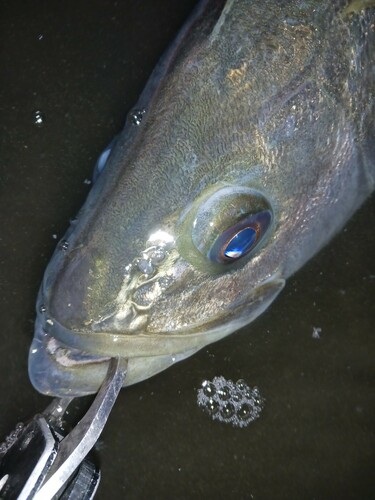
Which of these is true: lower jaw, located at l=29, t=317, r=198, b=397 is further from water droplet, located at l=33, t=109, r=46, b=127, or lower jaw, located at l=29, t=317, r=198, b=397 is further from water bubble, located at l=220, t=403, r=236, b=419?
water droplet, located at l=33, t=109, r=46, b=127

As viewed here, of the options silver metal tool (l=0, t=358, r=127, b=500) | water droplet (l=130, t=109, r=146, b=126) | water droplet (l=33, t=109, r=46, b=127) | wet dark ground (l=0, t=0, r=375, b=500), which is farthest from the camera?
water droplet (l=33, t=109, r=46, b=127)

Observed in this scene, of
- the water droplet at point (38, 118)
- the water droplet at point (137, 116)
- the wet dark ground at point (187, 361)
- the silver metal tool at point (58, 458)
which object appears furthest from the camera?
the water droplet at point (38, 118)

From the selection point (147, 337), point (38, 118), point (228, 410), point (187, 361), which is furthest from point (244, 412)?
point (38, 118)

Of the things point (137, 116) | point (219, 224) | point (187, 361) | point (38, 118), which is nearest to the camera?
point (219, 224)

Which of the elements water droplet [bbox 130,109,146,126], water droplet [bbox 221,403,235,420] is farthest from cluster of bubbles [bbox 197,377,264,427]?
water droplet [bbox 130,109,146,126]

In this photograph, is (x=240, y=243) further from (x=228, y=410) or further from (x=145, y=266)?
(x=228, y=410)

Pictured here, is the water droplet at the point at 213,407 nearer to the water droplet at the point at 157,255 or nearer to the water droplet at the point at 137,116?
the water droplet at the point at 157,255

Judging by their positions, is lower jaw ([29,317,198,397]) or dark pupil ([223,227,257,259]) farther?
lower jaw ([29,317,198,397])

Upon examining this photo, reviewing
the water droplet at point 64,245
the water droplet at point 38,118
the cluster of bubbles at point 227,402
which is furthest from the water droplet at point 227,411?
the water droplet at point 38,118
